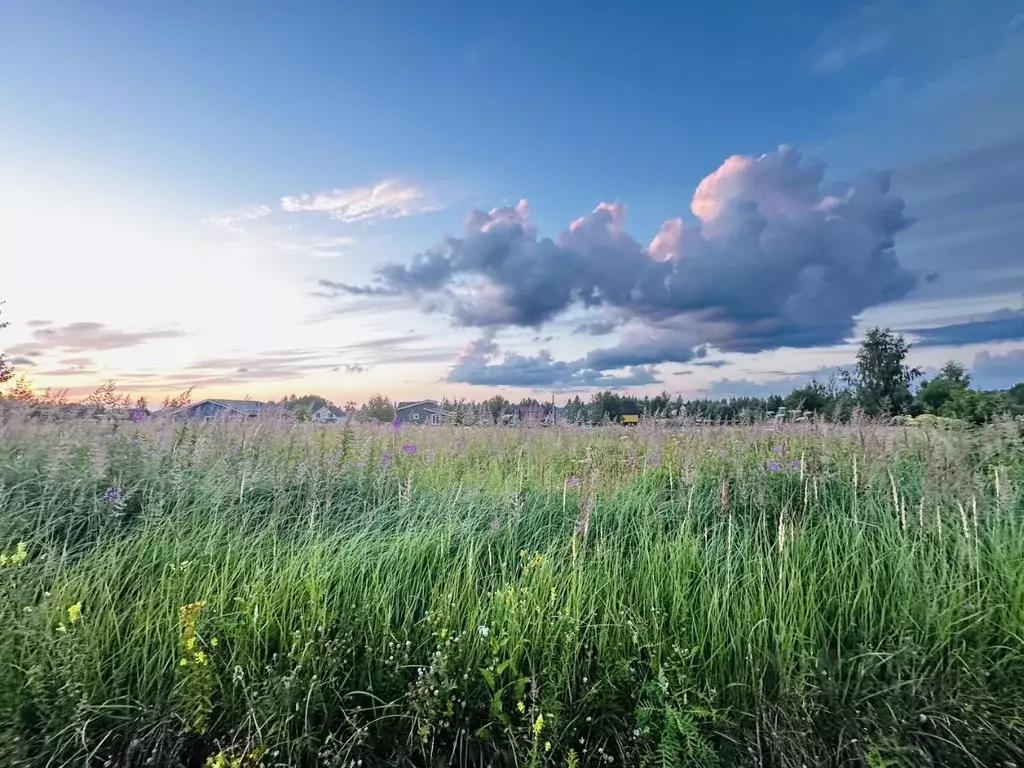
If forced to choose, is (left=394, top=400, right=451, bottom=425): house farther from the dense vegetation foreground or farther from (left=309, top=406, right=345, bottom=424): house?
the dense vegetation foreground

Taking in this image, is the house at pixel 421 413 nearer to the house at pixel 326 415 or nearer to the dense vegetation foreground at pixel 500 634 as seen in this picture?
the house at pixel 326 415

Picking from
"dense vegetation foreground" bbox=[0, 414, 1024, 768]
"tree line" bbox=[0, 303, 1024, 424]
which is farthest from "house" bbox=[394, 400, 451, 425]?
"dense vegetation foreground" bbox=[0, 414, 1024, 768]

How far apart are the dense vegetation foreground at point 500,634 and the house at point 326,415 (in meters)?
3.74

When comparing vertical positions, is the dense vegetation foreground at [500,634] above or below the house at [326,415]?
below

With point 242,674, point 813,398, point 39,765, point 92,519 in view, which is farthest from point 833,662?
point 813,398

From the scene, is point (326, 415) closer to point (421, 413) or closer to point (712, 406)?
point (421, 413)

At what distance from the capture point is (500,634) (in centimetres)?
232

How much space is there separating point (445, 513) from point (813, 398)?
789 centimetres

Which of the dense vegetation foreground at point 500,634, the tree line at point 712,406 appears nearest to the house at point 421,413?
the tree line at point 712,406

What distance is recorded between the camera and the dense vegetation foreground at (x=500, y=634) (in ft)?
6.84

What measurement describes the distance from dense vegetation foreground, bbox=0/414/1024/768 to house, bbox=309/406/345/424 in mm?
3744

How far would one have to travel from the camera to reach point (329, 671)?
2.16 metres

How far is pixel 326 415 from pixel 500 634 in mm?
6325

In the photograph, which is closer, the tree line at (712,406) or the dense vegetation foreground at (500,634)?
the dense vegetation foreground at (500,634)
